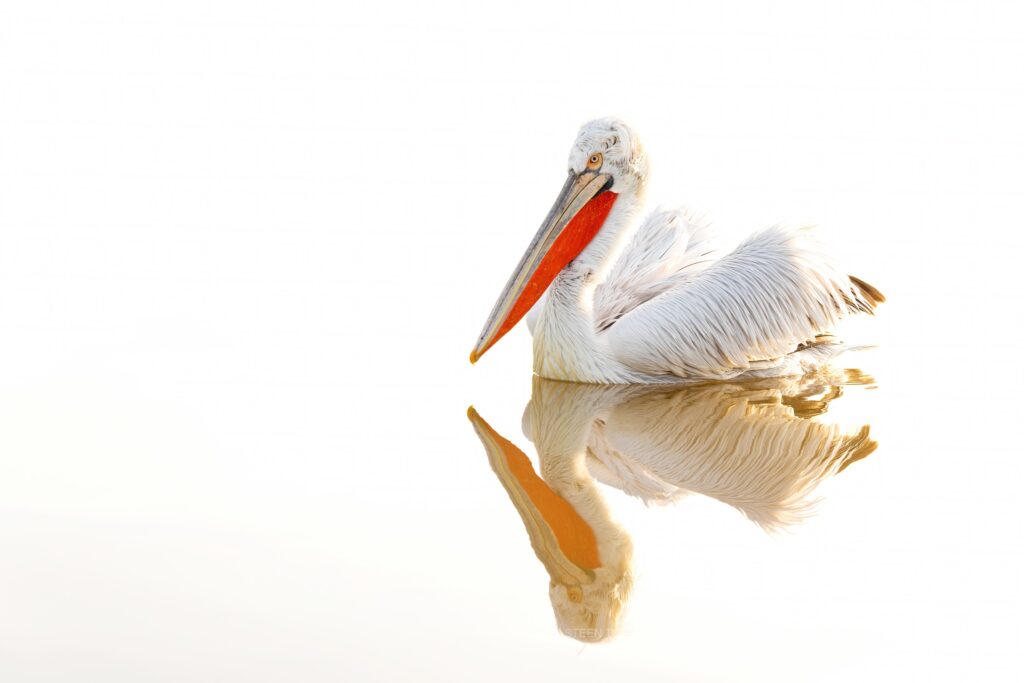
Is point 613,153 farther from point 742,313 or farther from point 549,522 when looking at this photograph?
point 549,522

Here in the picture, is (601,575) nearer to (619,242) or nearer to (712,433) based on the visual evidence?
(712,433)

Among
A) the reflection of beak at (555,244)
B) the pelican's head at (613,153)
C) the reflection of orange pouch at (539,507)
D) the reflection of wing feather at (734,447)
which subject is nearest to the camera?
the reflection of orange pouch at (539,507)

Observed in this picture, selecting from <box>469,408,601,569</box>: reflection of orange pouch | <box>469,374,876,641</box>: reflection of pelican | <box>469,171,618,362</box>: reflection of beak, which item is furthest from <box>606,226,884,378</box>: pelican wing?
<box>469,408,601,569</box>: reflection of orange pouch

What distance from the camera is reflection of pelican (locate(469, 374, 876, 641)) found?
4781mm

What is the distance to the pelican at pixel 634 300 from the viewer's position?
671 cm

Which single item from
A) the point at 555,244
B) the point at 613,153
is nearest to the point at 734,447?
the point at 555,244

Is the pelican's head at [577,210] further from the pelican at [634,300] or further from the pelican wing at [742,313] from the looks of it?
the pelican wing at [742,313]

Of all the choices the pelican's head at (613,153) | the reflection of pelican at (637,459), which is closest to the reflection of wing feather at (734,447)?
the reflection of pelican at (637,459)

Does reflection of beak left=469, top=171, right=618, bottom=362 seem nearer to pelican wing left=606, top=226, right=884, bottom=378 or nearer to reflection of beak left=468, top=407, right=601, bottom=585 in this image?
pelican wing left=606, top=226, right=884, bottom=378

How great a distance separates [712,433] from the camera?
6.13 m

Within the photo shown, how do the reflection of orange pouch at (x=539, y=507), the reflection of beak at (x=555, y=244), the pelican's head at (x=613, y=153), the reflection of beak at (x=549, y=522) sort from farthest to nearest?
1. the reflection of beak at (x=555, y=244)
2. the pelican's head at (x=613, y=153)
3. the reflection of orange pouch at (x=539, y=507)
4. the reflection of beak at (x=549, y=522)

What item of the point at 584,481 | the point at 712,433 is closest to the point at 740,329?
the point at 712,433

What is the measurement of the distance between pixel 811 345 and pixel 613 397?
1161 millimetres

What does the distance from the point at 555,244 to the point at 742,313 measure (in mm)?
954
